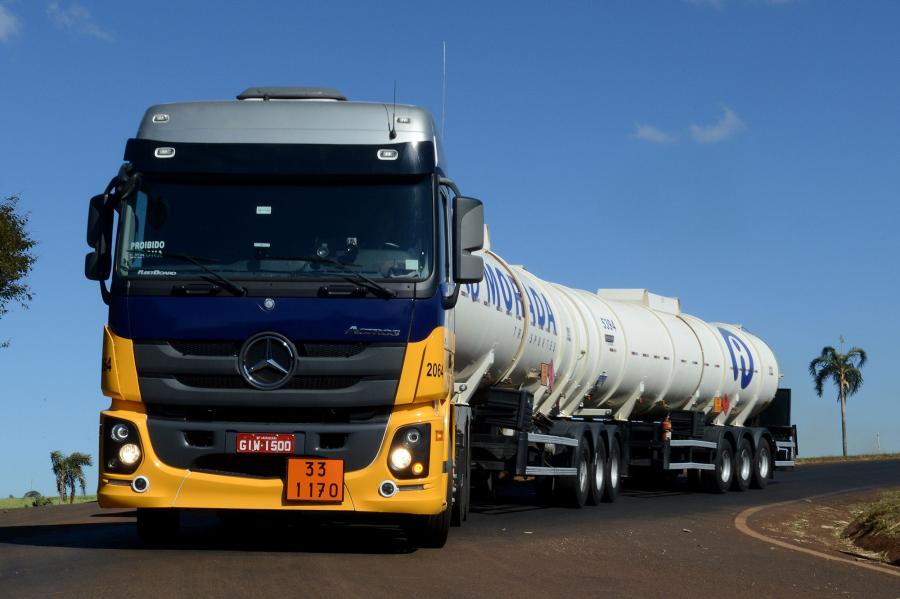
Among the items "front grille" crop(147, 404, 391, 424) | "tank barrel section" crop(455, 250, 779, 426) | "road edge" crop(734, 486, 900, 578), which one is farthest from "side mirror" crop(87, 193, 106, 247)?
"road edge" crop(734, 486, 900, 578)

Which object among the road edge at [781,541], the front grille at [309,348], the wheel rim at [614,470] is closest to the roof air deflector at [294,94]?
the front grille at [309,348]

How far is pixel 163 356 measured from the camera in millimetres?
10570

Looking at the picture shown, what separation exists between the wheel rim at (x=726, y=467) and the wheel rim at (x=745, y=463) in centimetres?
54

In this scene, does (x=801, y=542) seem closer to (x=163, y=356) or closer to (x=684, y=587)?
(x=684, y=587)

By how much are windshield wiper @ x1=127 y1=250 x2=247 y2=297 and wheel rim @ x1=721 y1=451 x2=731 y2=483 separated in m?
17.5

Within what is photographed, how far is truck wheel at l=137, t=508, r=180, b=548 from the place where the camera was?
455 inches

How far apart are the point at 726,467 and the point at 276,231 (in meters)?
17.6

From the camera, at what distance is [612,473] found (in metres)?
21.4

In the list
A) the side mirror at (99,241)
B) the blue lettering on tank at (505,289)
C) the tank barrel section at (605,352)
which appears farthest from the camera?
the blue lettering on tank at (505,289)

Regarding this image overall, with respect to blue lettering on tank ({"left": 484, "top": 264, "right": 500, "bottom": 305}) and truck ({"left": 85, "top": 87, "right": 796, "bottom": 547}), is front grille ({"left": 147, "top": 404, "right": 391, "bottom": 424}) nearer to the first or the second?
truck ({"left": 85, "top": 87, "right": 796, "bottom": 547})

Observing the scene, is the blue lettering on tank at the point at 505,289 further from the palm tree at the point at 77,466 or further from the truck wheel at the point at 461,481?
the palm tree at the point at 77,466

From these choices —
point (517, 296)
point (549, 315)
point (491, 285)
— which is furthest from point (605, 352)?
point (491, 285)

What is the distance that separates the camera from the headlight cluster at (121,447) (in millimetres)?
10648

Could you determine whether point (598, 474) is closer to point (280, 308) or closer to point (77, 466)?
point (280, 308)
